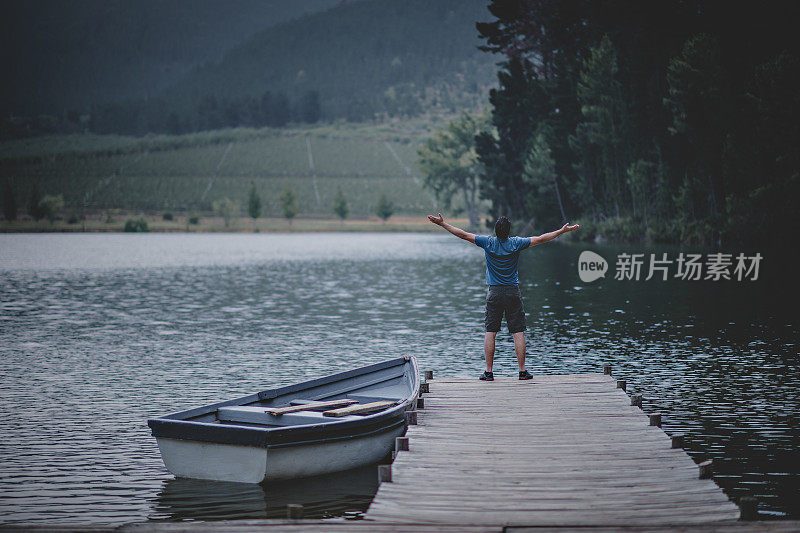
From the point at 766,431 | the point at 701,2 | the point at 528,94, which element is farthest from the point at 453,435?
the point at 528,94

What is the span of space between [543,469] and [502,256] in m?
4.81

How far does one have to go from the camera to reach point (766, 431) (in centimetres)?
1381

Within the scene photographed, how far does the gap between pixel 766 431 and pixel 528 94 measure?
277 feet

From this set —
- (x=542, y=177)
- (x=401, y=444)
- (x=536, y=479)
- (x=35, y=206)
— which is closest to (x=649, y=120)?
(x=542, y=177)

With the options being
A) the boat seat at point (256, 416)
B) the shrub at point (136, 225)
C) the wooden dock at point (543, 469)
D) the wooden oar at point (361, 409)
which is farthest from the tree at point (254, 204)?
the boat seat at point (256, 416)

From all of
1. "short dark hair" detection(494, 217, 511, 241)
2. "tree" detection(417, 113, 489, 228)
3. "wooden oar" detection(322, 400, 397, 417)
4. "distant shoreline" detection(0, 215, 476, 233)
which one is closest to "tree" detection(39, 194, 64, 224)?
"distant shoreline" detection(0, 215, 476, 233)

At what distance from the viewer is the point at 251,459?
10.7m

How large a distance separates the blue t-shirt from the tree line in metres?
43.5

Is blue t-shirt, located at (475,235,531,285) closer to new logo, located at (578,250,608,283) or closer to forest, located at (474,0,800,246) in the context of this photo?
new logo, located at (578,250,608,283)

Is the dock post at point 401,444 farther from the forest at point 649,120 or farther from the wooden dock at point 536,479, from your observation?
the forest at point 649,120

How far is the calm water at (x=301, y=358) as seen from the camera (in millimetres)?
11039

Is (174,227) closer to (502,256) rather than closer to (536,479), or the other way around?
(502,256)

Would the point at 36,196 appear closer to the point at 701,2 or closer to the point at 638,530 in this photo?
the point at 701,2

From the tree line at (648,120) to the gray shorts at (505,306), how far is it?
4339cm
